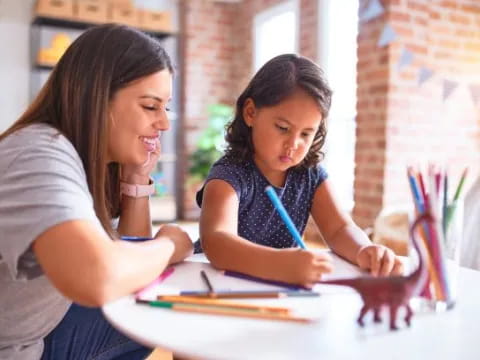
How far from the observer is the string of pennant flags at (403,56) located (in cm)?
338

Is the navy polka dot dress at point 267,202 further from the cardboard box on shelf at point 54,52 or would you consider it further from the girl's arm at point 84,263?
the cardboard box on shelf at point 54,52

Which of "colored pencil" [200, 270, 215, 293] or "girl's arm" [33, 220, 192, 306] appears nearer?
"girl's arm" [33, 220, 192, 306]

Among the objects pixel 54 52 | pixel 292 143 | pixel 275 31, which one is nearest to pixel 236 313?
pixel 292 143

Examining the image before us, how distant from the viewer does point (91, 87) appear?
2.95 ft

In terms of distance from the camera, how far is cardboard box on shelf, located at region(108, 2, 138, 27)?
4.71m

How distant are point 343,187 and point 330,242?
10.7 feet

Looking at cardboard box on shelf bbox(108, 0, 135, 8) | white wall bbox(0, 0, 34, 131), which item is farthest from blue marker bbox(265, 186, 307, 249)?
white wall bbox(0, 0, 34, 131)

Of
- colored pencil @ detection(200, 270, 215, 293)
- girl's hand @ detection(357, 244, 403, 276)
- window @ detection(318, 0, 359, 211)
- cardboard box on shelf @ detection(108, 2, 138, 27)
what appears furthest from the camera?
cardboard box on shelf @ detection(108, 2, 138, 27)

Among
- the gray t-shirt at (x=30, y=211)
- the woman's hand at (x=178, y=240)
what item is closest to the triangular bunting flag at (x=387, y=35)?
the woman's hand at (x=178, y=240)

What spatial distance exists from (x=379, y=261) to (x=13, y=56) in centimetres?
482

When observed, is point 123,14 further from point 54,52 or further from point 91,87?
point 91,87

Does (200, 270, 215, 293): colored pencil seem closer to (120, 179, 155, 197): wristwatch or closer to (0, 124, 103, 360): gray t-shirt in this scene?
(0, 124, 103, 360): gray t-shirt

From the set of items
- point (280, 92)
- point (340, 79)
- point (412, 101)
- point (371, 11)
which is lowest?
point (280, 92)

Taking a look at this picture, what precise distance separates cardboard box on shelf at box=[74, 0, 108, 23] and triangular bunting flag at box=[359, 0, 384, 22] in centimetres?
246
